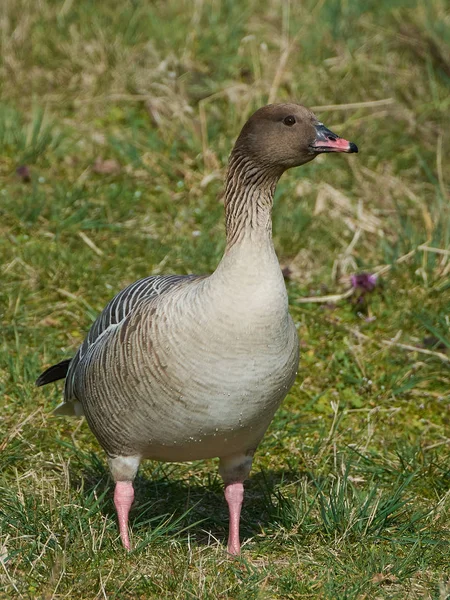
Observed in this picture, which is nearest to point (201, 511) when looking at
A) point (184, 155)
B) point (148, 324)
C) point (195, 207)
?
point (148, 324)

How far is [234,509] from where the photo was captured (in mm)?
4586

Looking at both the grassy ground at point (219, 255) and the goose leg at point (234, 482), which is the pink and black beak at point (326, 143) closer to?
the goose leg at point (234, 482)

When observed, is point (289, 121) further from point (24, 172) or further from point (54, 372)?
point (24, 172)

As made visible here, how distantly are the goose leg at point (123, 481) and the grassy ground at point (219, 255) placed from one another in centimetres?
9

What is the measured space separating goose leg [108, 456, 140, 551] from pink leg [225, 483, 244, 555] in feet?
1.58

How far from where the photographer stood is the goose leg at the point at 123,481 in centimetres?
440

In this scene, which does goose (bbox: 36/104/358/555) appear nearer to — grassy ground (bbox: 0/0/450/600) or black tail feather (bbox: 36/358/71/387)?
grassy ground (bbox: 0/0/450/600)

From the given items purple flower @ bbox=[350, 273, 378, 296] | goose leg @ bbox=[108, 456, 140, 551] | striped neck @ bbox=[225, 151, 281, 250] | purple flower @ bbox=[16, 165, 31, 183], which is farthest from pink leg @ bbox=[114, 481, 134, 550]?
purple flower @ bbox=[16, 165, 31, 183]

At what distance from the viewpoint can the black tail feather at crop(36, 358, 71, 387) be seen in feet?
17.0

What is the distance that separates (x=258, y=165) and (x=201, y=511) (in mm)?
1885

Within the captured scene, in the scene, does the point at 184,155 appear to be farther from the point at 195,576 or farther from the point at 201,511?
the point at 195,576

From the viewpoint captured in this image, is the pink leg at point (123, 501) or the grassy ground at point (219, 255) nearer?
the grassy ground at point (219, 255)

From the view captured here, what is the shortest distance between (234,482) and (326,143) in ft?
5.46

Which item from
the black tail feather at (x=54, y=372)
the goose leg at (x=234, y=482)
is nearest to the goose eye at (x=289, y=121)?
the goose leg at (x=234, y=482)
